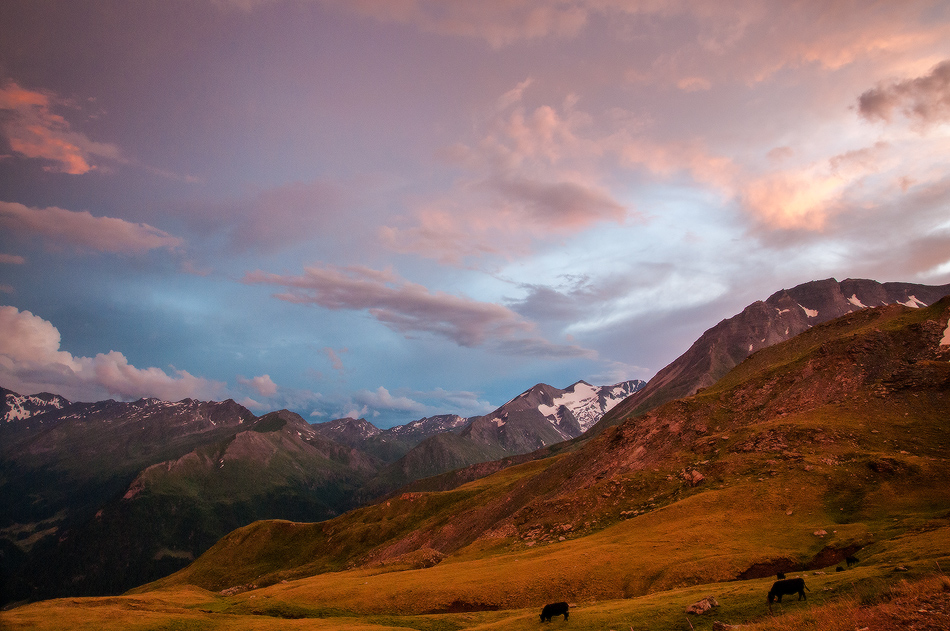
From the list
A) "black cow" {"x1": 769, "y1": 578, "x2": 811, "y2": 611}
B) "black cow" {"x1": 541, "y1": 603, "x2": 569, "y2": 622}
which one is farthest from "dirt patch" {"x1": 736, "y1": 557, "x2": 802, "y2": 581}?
"black cow" {"x1": 541, "y1": 603, "x2": 569, "y2": 622}

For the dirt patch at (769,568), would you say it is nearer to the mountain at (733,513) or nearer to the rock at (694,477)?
the mountain at (733,513)

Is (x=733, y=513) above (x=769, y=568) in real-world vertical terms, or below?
above

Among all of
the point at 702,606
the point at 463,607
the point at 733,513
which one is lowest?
the point at 463,607

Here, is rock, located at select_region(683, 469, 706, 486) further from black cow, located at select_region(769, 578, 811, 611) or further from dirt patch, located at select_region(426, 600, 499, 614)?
black cow, located at select_region(769, 578, 811, 611)

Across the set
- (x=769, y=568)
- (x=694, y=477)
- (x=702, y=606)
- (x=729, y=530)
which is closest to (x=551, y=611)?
(x=702, y=606)

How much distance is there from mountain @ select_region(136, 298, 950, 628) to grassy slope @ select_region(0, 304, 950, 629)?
31 cm

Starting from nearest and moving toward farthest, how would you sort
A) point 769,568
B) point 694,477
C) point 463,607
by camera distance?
point 769,568 < point 463,607 < point 694,477

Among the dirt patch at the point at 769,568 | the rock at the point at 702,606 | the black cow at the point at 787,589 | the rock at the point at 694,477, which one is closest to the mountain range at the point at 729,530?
the dirt patch at the point at 769,568

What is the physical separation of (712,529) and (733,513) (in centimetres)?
670

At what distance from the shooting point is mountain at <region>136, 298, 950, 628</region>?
150 ft

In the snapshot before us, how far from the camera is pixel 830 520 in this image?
59125mm

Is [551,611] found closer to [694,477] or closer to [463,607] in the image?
[463,607]

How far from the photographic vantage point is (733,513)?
66.1 m

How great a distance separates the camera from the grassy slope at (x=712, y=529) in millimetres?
42688
